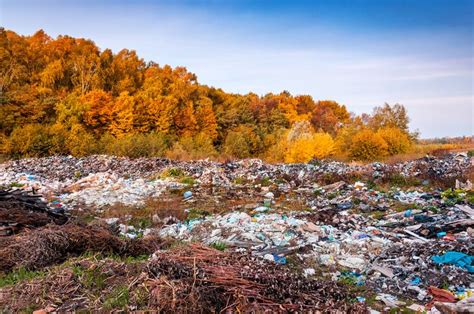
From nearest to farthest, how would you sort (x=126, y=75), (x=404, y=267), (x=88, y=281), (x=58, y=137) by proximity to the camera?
1. (x=88, y=281)
2. (x=404, y=267)
3. (x=58, y=137)
4. (x=126, y=75)

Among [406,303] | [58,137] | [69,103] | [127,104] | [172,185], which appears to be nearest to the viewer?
[406,303]

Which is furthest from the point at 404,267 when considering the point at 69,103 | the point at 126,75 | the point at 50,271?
the point at 126,75

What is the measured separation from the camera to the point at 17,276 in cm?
394

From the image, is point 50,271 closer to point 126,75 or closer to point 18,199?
point 18,199

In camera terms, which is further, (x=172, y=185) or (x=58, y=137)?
(x=58, y=137)

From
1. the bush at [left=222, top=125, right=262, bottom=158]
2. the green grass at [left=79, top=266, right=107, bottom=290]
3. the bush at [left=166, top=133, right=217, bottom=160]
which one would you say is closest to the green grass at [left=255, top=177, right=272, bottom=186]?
the green grass at [left=79, top=266, right=107, bottom=290]

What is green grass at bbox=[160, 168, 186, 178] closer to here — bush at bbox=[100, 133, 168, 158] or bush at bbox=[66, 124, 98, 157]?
bush at bbox=[100, 133, 168, 158]

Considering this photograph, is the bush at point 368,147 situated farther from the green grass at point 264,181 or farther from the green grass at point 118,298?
the green grass at point 118,298

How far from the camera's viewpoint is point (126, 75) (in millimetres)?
37469

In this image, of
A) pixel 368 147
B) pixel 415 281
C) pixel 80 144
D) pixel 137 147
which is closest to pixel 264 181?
pixel 415 281

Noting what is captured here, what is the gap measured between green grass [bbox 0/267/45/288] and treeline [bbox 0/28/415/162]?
780 inches

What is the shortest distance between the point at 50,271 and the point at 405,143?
2929 cm

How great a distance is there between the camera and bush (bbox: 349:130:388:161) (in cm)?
2677

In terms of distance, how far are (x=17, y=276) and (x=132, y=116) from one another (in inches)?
1092
